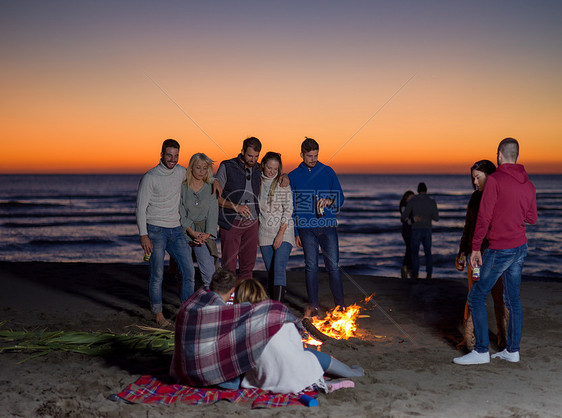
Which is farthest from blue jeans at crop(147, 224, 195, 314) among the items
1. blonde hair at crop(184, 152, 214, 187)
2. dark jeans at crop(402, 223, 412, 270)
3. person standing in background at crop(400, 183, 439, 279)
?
dark jeans at crop(402, 223, 412, 270)

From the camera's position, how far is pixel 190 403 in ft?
12.4

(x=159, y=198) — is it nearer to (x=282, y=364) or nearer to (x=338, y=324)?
(x=338, y=324)

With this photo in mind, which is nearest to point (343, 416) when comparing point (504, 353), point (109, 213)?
point (504, 353)

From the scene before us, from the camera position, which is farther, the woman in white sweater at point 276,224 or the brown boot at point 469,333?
the woman in white sweater at point 276,224

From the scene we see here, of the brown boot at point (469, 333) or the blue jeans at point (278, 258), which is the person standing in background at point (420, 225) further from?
the brown boot at point (469, 333)

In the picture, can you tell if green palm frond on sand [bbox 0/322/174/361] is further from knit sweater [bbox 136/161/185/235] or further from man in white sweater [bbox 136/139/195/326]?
knit sweater [bbox 136/161/185/235]

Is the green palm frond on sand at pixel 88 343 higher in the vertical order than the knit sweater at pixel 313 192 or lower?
lower

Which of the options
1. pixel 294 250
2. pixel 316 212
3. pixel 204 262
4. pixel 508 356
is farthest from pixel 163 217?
pixel 294 250

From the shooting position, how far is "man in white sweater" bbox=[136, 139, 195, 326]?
19.0 ft

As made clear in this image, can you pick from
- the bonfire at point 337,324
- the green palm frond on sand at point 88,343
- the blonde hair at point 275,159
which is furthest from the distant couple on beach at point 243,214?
the green palm frond on sand at point 88,343

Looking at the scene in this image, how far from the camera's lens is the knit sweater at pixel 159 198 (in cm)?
577

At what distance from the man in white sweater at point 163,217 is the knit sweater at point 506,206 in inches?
130

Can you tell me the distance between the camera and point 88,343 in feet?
17.2

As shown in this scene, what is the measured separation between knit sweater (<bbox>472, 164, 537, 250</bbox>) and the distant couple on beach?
6.80 feet
